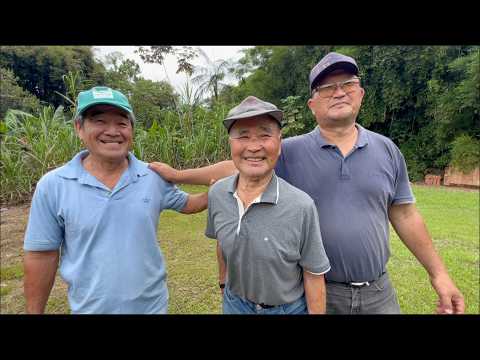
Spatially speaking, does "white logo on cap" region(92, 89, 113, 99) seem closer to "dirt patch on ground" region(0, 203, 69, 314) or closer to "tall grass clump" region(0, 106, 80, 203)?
"dirt patch on ground" region(0, 203, 69, 314)

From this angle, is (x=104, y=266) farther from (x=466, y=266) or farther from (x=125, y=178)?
(x=466, y=266)

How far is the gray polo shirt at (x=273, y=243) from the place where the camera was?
1.14 meters

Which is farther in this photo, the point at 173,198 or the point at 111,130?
the point at 173,198

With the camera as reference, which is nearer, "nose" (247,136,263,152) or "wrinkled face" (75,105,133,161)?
"nose" (247,136,263,152)

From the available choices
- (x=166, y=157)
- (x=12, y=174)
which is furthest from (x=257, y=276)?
(x=12, y=174)

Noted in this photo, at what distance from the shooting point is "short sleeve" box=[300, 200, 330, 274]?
1158mm

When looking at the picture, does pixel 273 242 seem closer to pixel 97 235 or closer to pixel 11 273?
pixel 97 235

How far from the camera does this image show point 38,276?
1249 mm

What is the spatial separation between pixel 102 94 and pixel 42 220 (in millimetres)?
547

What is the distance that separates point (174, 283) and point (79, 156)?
2.25 m

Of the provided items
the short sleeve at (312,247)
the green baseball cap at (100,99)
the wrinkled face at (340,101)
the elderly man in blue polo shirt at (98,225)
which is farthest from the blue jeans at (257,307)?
the green baseball cap at (100,99)

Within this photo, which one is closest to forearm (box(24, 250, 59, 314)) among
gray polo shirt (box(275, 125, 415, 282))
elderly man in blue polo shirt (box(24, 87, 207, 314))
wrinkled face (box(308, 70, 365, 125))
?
elderly man in blue polo shirt (box(24, 87, 207, 314))

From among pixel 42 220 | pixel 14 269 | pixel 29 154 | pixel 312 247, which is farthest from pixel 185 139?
pixel 312 247

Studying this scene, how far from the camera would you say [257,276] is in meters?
1.17
